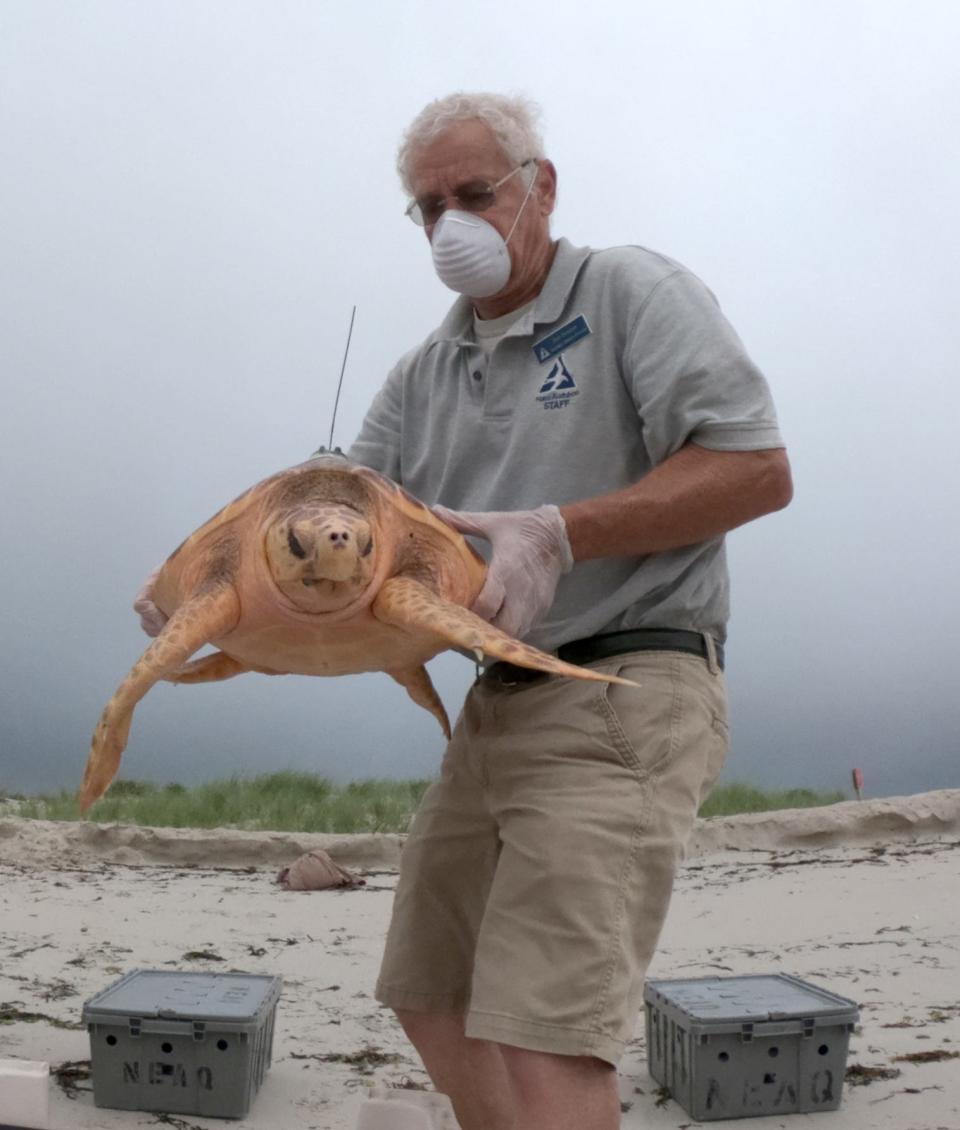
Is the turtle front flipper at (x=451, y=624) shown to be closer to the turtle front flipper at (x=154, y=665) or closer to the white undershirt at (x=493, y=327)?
the turtle front flipper at (x=154, y=665)

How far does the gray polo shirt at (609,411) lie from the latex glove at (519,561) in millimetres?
196

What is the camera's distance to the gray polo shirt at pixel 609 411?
1.88 m

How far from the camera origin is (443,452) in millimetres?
2271

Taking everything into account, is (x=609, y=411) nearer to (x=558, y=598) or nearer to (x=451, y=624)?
(x=558, y=598)

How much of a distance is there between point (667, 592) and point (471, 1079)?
1.05 meters

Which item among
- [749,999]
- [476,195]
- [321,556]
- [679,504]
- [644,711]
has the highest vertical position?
[476,195]

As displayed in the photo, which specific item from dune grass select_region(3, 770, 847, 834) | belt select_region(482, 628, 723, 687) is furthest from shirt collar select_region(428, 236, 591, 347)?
dune grass select_region(3, 770, 847, 834)

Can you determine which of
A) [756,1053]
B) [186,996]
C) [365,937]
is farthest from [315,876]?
[756,1053]

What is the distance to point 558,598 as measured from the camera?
2039 millimetres

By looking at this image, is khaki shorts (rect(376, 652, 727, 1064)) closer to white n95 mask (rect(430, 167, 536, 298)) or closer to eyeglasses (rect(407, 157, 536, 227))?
white n95 mask (rect(430, 167, 536, 298))

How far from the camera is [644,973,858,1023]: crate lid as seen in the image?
2.85m

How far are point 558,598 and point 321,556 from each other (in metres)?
0.62

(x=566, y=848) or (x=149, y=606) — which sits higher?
(x=149, y=606)

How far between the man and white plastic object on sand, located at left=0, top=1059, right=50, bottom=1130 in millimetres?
652
